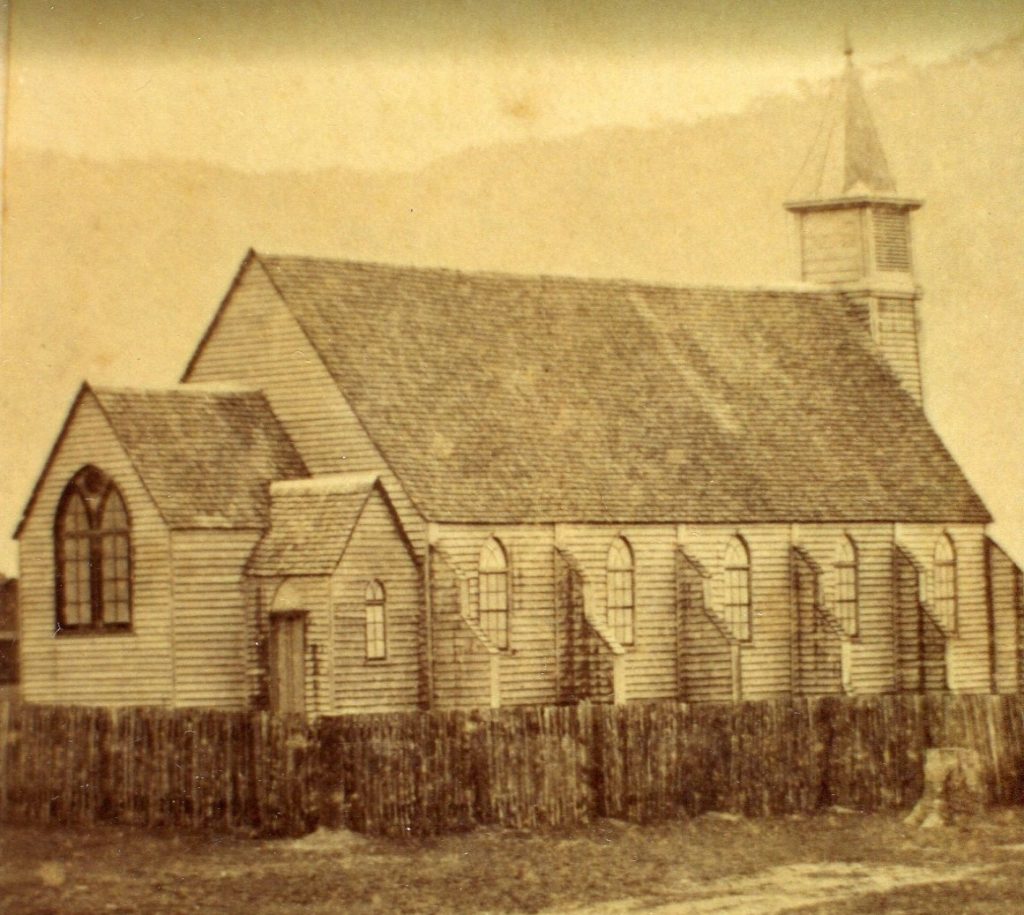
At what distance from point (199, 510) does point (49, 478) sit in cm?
292

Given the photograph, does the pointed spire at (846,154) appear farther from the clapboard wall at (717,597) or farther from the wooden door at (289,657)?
the wooden door at (289,657)

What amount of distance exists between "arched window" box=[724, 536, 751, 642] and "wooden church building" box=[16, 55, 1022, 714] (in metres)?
0.06

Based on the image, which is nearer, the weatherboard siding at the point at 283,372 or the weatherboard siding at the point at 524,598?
the weatherboard siding at the point at 524,598

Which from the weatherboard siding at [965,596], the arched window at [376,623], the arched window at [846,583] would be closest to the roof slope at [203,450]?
the arched window at [376,623]

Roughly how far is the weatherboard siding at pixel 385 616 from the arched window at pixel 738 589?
25.2 feet

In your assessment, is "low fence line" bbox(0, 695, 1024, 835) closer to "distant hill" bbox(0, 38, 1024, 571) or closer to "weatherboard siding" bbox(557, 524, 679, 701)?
"distant hill" bbox(0, 38, 1024, 571)

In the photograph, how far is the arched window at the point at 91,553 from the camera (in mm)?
53656

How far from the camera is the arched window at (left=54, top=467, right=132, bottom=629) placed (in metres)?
53.7

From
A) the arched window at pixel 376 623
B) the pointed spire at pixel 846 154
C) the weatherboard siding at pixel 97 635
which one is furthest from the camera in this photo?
the arched window at pixel 376 623

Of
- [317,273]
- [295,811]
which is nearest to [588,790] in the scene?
[295,811]

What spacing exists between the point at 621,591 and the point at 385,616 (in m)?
6.03

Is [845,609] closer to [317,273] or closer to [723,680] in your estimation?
[723,680]

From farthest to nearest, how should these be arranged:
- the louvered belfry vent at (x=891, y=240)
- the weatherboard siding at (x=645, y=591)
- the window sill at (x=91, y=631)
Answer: the louvered belfry vent at (x=891, y=240) < the weatherboard siding at (x=645, y=591) < the window sill at (x=91, y=631)

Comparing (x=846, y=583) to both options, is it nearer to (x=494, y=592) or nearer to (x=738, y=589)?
(x=738, y=589)
